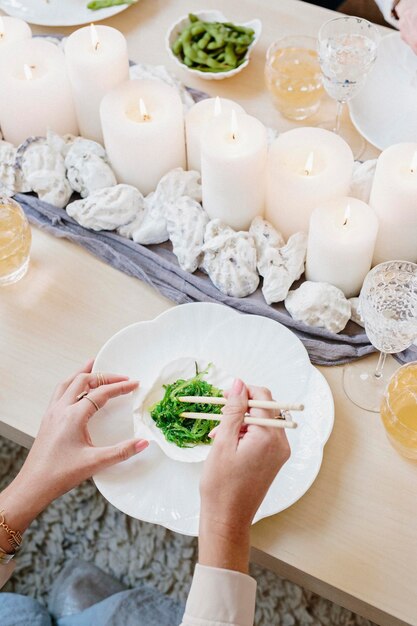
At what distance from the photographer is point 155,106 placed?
115 centimetres

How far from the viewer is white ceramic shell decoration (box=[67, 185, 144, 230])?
1.13 metres

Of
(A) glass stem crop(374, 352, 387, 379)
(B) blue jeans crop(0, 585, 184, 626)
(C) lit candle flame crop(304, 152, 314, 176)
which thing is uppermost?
(C) lit candle flame crop(304, 152, 314, 176)

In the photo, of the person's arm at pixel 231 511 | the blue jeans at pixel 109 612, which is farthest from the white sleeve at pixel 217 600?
the blue jeans at pixel 109 612

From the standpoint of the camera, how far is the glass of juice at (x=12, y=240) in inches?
42.3

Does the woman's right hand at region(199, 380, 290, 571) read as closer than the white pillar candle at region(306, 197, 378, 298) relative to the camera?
Yes

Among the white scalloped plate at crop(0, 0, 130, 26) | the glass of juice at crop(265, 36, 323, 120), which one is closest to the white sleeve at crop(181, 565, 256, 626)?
the glass of juice at crop(265, 36, 323, 120)

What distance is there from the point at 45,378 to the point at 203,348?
223mm

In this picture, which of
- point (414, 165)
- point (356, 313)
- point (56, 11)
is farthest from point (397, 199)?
point (56, 11)

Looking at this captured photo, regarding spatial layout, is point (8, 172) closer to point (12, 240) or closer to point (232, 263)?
point (12, 240)

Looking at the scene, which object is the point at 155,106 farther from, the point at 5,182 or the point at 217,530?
the point at 217,530

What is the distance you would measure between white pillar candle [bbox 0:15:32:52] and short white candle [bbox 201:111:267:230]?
44cm

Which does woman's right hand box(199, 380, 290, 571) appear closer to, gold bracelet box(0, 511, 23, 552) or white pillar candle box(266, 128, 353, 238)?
gold bracelet box(0, 511, 23, 552)

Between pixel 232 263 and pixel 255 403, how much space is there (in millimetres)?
288

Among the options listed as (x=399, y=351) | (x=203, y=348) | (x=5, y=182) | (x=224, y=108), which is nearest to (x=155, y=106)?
(x=224, y=108)
